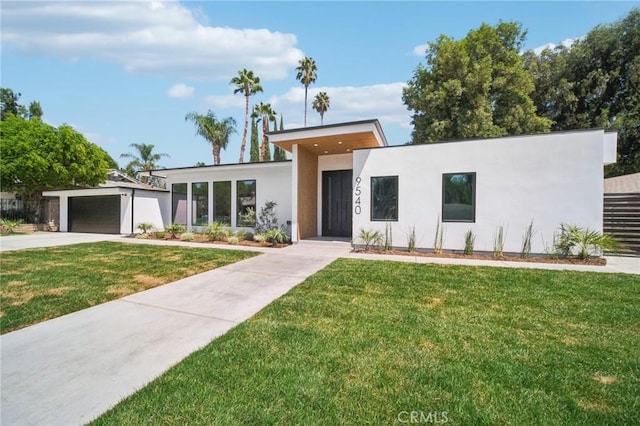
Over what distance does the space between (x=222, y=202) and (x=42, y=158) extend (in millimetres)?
11166

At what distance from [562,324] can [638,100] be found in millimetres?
21463

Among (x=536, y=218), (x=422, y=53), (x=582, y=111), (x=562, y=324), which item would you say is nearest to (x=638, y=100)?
(x=582, y=111)

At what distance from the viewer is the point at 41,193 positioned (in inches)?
687

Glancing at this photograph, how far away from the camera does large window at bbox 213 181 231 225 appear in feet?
44.1

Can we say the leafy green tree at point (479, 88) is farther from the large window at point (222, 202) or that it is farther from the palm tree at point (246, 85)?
the palm tree at point (246, 85)

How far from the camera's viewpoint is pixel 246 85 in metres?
24.7

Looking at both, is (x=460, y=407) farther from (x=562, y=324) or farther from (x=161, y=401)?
(x=562, y=324)

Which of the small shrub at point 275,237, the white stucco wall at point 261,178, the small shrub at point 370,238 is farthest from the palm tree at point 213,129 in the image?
the small shrub at point 370,238

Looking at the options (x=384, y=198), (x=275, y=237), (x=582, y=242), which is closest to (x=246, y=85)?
(x=275, y=237)

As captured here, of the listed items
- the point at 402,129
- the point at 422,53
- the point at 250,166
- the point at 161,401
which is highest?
the point at 422,53

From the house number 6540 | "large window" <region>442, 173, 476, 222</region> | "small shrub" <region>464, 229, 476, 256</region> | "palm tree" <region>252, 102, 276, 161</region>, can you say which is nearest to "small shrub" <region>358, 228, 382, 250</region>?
the house number 6540

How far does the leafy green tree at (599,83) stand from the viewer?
16547 millimetres

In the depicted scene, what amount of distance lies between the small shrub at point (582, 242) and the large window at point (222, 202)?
1221cm

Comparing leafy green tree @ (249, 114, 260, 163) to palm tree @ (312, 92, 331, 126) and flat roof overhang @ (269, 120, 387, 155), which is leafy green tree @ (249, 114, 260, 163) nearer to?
palm tree @ (312, 92, 331, 126)
